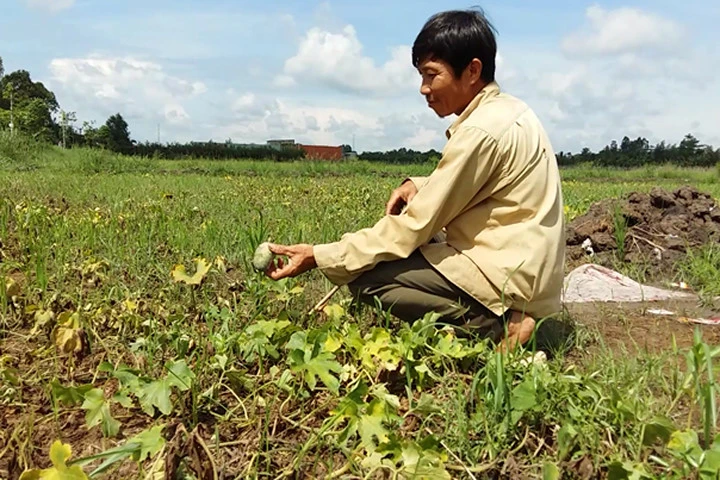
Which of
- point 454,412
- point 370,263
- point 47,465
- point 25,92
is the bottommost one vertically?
point 47,465

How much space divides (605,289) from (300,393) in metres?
2.20

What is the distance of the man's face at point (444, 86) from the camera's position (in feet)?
7.41

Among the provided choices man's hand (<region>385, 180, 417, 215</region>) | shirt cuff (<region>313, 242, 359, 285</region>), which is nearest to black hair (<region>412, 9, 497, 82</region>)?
man's hand (<region>385, 180, 417, 215</region>)

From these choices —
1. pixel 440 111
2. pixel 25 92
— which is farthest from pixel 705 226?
pixel 25 92

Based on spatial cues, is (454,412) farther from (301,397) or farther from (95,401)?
(95,401)

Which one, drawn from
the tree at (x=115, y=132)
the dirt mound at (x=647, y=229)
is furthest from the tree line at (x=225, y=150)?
the dirt mound at (x=647, y=229)

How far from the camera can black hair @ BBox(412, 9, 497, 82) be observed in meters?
2.18

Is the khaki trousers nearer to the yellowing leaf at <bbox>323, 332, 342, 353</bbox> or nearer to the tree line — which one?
the yellowing leaf at <bbox>323, 332, 342, 353</bbox>

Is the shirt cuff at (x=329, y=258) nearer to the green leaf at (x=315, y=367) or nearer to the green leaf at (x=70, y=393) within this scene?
the green leaf at (x=315, y=367)

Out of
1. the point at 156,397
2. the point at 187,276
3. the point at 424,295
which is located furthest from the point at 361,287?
the point at 156,397

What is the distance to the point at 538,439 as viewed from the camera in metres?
1.70

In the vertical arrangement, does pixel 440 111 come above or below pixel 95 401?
above

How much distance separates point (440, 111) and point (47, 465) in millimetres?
1722

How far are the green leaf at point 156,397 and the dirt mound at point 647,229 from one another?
10.6ft
